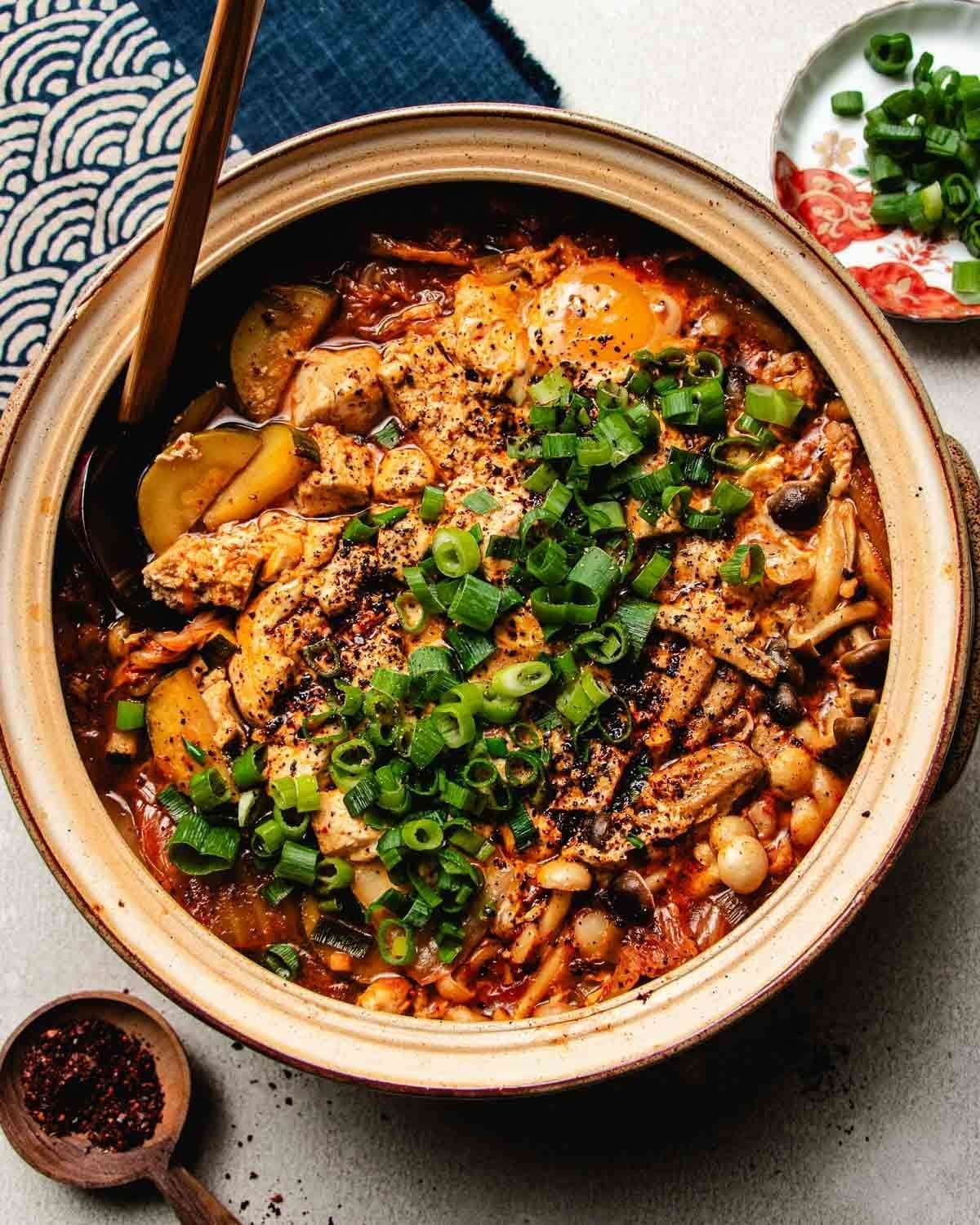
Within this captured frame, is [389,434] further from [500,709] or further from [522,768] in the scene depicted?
[522,768]

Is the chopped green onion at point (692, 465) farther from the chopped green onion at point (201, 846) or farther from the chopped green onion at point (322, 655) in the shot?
the chopped green onion at point (201, 846)

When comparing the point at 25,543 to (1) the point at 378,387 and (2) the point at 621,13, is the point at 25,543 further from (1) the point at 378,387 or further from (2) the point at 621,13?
(2) the point at 621,13

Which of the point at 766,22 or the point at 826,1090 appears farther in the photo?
the point at 766,22

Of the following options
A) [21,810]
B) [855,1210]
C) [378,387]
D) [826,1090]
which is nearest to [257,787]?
[21,810]

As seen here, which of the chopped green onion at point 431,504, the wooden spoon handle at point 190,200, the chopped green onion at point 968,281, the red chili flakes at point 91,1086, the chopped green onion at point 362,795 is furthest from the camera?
the chopped green onion at point 968,281

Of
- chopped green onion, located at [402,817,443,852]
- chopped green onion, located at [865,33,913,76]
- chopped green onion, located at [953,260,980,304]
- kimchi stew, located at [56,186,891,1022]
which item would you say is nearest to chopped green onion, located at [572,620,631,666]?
kimchi stew, located at [56,186,891,1022]

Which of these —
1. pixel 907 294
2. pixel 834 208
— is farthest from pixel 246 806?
pixel 834 208

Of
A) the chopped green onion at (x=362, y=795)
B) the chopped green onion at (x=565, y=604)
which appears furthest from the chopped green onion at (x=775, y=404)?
the chopped green onion at (x=362, y=795)
